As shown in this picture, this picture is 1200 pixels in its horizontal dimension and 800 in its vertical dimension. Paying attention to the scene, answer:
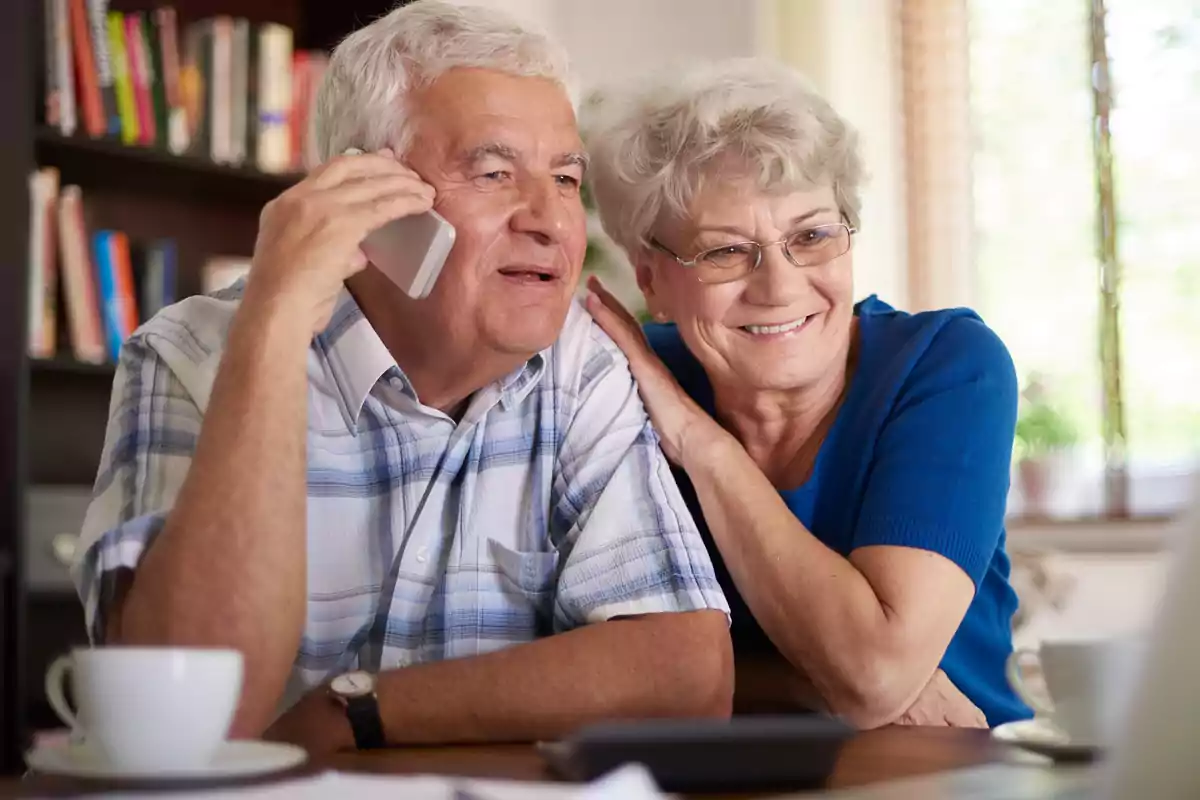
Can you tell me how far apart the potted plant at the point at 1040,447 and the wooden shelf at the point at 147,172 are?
6.71ft

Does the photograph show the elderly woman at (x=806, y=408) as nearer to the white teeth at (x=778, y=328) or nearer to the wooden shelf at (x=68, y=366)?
the white teeth at (x=778, y=328)

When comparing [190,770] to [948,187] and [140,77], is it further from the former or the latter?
[948,187]

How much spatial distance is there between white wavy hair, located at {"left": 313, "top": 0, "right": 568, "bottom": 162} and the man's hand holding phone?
14 cm

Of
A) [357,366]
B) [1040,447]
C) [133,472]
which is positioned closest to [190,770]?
[133,472]

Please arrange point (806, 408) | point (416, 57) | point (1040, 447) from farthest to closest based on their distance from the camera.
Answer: point (1040, 447)
point (806, 408)
point (416, 57)

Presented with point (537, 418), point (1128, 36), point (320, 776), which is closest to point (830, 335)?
point (537, 418)

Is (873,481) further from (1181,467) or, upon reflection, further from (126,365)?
(1181,467)

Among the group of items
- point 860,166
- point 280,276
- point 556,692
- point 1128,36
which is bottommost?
point 556,692

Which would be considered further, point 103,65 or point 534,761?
point 103,65

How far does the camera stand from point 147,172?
9.78 feet

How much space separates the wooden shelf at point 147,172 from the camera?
2746 millimetres

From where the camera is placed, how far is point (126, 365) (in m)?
1.36

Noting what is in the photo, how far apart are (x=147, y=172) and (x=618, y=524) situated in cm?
204

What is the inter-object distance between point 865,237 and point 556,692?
2.62 metres
